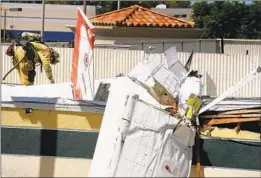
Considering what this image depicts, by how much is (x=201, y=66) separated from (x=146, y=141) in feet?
13.1

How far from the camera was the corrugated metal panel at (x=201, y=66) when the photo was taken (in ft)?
22.5

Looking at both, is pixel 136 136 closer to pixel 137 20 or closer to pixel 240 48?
pixel 240 48

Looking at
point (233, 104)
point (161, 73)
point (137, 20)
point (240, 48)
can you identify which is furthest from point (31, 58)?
point (137, 20)

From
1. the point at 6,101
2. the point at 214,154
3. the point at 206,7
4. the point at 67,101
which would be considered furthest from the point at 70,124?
the point at 206,7

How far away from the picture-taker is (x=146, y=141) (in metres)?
3.38

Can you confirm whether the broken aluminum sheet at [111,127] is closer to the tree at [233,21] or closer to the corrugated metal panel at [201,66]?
the corrugated metal panel at [201,66]

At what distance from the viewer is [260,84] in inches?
251

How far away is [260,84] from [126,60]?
207 cm

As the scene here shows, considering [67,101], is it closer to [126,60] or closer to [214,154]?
[214,154]

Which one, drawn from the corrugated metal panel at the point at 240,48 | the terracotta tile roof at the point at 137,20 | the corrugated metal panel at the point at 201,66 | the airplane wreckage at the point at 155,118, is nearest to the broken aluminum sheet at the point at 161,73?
the airplane wreckage at the point at 155,118

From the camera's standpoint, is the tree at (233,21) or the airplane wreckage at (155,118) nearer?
the airplane wreckage at (155,118)

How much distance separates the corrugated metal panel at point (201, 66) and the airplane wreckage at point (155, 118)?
2.46 meters

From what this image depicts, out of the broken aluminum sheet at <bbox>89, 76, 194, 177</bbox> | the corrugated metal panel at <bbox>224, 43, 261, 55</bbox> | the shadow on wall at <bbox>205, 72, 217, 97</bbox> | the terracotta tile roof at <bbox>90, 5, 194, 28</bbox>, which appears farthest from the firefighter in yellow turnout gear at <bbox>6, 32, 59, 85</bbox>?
the terracotta tile roof at <bbox>90, 5, 194, 28</bbox>

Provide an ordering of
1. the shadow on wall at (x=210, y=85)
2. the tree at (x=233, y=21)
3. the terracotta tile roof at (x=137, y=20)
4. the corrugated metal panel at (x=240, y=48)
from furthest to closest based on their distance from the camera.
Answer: the tree at (x=233, y=21) → the terracotta tile roof at (x=137, y=20) → the corrugated metal panel at (x=240, y=48) → the shadow on wall at (x=210, y=85)
